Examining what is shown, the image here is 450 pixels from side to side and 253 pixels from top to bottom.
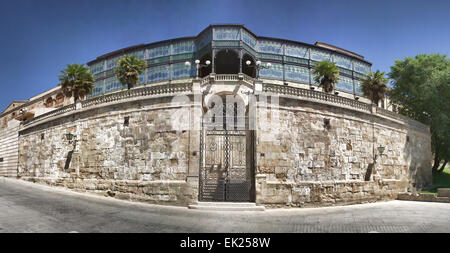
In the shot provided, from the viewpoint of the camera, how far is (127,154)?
12.8 meters

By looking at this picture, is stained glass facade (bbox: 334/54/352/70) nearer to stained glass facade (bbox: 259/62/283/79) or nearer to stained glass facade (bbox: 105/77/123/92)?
stained glass facade (bbox: 259/62/283/79)

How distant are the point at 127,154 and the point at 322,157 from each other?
10403 millimetres

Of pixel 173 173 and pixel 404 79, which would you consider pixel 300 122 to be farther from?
Result: pixel 404 79

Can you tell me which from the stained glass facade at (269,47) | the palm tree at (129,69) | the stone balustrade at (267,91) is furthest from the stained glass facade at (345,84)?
the palm tree at (129,69)

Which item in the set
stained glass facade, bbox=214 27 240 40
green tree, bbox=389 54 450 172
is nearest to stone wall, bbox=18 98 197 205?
stained glass facade, bbox=214 27 240 40

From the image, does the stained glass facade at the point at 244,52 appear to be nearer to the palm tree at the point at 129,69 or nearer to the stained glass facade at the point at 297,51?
the stained glass facade at the point at 297,51

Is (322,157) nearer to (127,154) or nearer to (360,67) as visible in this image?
(127,154)

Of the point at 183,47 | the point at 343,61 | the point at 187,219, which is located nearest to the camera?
the point at 187,219

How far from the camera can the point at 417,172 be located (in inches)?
724

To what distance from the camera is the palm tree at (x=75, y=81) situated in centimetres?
2238

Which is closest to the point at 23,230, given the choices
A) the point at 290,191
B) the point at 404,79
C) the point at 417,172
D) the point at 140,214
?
the point at 140,214

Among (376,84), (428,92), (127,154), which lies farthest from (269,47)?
(127,154)

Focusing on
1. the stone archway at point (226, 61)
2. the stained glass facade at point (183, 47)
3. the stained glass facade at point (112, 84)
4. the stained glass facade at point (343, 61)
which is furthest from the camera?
the stained glass facade at point (343, 61)

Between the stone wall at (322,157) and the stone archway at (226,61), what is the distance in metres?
18.2
